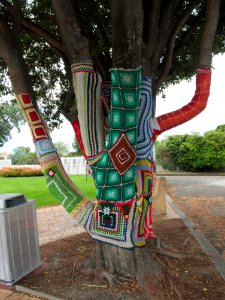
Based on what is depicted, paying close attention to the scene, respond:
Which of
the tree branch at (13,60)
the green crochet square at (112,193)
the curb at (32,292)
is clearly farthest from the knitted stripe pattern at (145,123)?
the curb at (32,292)

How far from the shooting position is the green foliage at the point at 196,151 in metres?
20.2

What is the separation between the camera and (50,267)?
14.7 ft

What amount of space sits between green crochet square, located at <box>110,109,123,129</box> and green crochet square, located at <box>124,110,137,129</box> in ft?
0.19

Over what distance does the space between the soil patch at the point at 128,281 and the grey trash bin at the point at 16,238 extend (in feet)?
0.66

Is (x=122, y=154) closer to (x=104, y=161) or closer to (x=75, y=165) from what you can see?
(x=104, y=161)

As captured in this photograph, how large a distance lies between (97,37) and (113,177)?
3194mm

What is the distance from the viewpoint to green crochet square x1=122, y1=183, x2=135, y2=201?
373 cm

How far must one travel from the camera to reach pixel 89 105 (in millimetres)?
3770

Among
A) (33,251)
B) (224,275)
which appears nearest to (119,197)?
(33,251)

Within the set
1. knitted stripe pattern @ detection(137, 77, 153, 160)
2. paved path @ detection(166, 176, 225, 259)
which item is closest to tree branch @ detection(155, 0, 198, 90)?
knitted stripe pattern @ detection(137, 77, 153, 160)

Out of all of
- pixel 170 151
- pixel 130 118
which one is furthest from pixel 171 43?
pixel 170 151

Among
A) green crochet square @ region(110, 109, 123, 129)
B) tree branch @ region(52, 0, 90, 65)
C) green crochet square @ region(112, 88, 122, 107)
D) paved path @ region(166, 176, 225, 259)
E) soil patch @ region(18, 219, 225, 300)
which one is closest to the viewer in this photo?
green crochet square @ region(112, 88, 122, 107)

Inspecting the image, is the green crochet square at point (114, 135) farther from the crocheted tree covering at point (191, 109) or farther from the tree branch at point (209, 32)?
the tree branch at point (209, 32)

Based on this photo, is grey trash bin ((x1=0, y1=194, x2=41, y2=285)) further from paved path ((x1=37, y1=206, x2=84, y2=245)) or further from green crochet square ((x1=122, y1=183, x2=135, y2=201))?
paved path ((x1=37, y1=206, x2=84, y2=245))
